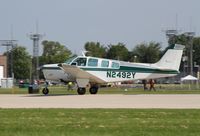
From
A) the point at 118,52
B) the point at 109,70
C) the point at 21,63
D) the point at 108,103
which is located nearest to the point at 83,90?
the point at 109,70

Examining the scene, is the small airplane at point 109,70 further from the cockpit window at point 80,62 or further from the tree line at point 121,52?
the tree line at point 121,52

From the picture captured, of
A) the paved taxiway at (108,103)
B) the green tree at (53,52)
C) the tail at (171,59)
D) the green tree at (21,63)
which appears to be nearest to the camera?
the paved taxiway at (108,103)

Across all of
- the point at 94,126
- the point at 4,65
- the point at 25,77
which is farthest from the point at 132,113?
the point at 25,77

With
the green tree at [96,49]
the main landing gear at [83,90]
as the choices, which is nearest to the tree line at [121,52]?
the green tree at [96,49]

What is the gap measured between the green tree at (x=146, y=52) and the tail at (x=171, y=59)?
12011 cm

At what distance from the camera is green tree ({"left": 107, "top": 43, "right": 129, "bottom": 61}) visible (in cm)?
15788

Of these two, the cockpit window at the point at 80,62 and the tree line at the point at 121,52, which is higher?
the tree line at the point at 121,52

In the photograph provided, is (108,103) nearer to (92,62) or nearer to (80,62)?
(80,62)

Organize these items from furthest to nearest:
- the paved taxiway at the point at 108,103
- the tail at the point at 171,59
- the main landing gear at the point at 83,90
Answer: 1. the tail at the point at 171,59
2. the main landing gear at the point at 83,90
3. the paved taxiway at the point at 108,103

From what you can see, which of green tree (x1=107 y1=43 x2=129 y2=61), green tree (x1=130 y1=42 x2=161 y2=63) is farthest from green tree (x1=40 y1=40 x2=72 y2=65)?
green tree (x1=130 y1=42 x2=161 y2=63)

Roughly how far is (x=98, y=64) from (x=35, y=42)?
9170cm

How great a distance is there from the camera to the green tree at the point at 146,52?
15788 cm

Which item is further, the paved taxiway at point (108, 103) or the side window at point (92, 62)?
the side window at point (92, 62)

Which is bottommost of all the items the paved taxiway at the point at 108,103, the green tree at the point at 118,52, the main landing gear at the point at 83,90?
the paved taxiway at the point at 108,103
